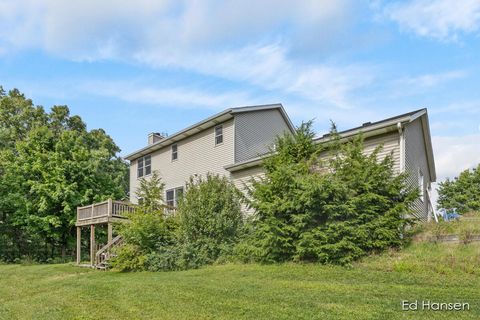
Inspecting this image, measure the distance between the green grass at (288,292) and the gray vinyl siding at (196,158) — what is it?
8464mm

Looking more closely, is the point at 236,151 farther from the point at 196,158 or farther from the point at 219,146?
the point at 196,158

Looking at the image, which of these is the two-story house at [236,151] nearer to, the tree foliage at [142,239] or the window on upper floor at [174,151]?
the window on upper floor at [174,151]

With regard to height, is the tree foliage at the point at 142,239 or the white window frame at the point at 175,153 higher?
the white window frame at the point at 175,153

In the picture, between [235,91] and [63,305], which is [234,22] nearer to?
[235,91]

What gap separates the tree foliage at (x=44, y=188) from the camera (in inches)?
890

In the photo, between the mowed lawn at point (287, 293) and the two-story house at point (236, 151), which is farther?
the two-story house at point (236, 151)

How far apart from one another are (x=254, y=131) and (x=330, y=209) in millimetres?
9529

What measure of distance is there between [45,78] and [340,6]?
462 inches

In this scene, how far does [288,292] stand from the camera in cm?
755

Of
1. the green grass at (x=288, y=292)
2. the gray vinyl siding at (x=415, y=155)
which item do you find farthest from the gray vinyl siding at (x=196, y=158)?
the green grass at (x=288, y=292)

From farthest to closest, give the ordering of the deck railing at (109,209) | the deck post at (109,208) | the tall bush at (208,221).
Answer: the deck railing at (109,209)
the deck post at (109,208)
the tall bush at (208,221)

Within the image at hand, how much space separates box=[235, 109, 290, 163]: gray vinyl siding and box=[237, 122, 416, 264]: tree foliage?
6.38 meters

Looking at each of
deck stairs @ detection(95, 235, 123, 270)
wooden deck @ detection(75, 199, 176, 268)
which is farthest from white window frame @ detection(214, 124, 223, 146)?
deck stairs @ detection(95, 235, 123, 270)

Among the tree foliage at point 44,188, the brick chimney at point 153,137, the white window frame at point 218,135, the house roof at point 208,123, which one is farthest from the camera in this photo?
the brick chimney at point 153,137
